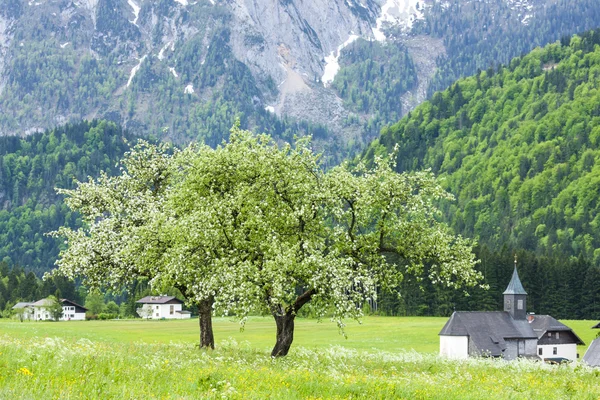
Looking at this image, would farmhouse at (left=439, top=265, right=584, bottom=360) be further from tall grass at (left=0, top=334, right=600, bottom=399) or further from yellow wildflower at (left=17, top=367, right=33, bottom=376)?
yellow wildflower at (left=17, top=367, right=33, bottom=376)

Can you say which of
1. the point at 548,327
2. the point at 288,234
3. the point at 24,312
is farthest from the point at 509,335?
the point at 24,312

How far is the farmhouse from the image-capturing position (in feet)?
339

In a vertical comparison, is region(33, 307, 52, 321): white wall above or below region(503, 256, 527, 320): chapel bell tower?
below

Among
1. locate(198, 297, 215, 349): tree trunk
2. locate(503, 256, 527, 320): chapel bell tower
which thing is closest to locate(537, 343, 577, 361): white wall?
Answer: locate(503, 256, 527, 320): chapel bell tower

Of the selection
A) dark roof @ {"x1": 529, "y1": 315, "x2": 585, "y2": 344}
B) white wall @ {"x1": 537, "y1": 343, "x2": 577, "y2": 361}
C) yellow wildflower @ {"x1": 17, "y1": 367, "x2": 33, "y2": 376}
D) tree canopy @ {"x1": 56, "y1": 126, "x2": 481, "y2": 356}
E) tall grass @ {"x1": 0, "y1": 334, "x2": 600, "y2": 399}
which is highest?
tree canopy @ {"x1": 56, "y1": 126, "x2": 481, "y2": 356}

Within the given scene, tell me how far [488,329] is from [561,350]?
1604 cm

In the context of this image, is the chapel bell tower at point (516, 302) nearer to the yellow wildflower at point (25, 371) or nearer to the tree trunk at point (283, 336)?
the tree trunk at point (283, 336)

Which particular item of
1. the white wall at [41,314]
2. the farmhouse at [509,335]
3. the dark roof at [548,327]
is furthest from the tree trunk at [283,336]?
the white wall at [41,314]

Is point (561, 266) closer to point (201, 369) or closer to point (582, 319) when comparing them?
point (582, 319)

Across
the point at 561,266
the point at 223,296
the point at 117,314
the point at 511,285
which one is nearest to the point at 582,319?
the point at 561,266

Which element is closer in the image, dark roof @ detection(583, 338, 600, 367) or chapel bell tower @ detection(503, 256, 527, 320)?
dark roof @ detection(583, 338, 600, 367)

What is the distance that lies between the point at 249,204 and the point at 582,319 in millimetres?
153442

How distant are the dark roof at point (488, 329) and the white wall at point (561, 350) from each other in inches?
193

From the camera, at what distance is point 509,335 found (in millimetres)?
109188
